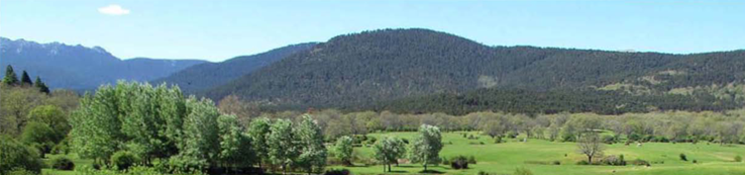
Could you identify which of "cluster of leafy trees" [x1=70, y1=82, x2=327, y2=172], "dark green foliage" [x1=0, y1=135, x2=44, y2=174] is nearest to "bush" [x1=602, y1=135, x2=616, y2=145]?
"cluster of leafy trees" [x1=70, y1=82, x2=327, y2=172]

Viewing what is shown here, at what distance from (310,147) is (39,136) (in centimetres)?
3369

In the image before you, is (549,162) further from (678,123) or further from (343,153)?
(678,123)

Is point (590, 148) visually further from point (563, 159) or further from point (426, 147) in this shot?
point (426, 147)

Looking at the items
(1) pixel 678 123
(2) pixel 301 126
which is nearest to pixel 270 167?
(2) pixel 301 126

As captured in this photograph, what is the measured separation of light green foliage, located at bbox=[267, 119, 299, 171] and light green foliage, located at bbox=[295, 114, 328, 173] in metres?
0.91

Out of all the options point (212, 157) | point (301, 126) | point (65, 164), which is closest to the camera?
point (65, 164)

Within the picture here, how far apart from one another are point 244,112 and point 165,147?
59986 millimetres

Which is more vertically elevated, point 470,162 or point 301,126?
point 301,126

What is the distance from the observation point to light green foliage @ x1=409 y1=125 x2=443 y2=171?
93.2 meters

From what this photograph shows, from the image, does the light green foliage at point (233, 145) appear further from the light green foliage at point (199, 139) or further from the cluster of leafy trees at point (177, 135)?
the light green foliage at point (199, 139)

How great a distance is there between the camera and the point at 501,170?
87125mm

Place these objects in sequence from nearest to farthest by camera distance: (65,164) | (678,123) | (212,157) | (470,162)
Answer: (65,164)
(212,157)
(470,162)
(678,123)

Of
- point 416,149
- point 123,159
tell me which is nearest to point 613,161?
point 416,149

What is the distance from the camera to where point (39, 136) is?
77.8m
